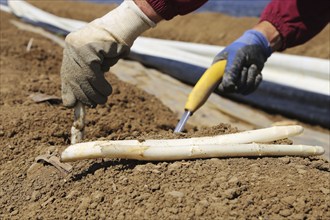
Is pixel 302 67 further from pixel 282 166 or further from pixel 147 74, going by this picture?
pixel 282 166

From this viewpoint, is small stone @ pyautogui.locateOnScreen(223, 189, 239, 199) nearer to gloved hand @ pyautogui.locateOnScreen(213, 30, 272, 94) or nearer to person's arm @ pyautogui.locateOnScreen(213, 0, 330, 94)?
gloved hand @ pyautogui.locateOnScreen(213, 30, 272, 94)

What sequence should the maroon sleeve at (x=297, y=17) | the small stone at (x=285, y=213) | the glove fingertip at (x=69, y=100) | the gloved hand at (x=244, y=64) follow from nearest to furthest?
the small stone at (x=285, y=213) < the glove fingertip at (x=69, y=100) < the gloved hand at (x=244, y=64) < the maroon sleeve at (x=297, y=17)

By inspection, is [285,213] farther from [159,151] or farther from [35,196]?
[35,196]

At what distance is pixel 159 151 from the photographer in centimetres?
152

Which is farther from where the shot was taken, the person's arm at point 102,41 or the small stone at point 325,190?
the person's arm at point 102,41

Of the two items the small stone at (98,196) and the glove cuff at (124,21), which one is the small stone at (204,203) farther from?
the glove cuff at (124,21)

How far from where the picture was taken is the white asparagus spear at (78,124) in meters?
1.97

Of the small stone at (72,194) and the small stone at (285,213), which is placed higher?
the small stone at (285,213)

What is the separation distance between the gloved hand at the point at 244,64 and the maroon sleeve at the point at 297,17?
191mm

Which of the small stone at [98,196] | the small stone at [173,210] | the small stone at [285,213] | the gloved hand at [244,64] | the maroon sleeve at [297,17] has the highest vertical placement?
the small stone at [285,213]

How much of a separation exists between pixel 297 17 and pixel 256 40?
34 cm

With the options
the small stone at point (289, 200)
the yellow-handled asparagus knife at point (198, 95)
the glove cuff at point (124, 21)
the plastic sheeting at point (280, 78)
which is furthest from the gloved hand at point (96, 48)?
the plastic sheeting at point (280, 78)

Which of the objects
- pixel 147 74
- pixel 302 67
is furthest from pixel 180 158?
pixel 147 74

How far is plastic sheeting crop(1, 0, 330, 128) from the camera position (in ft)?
11.1
